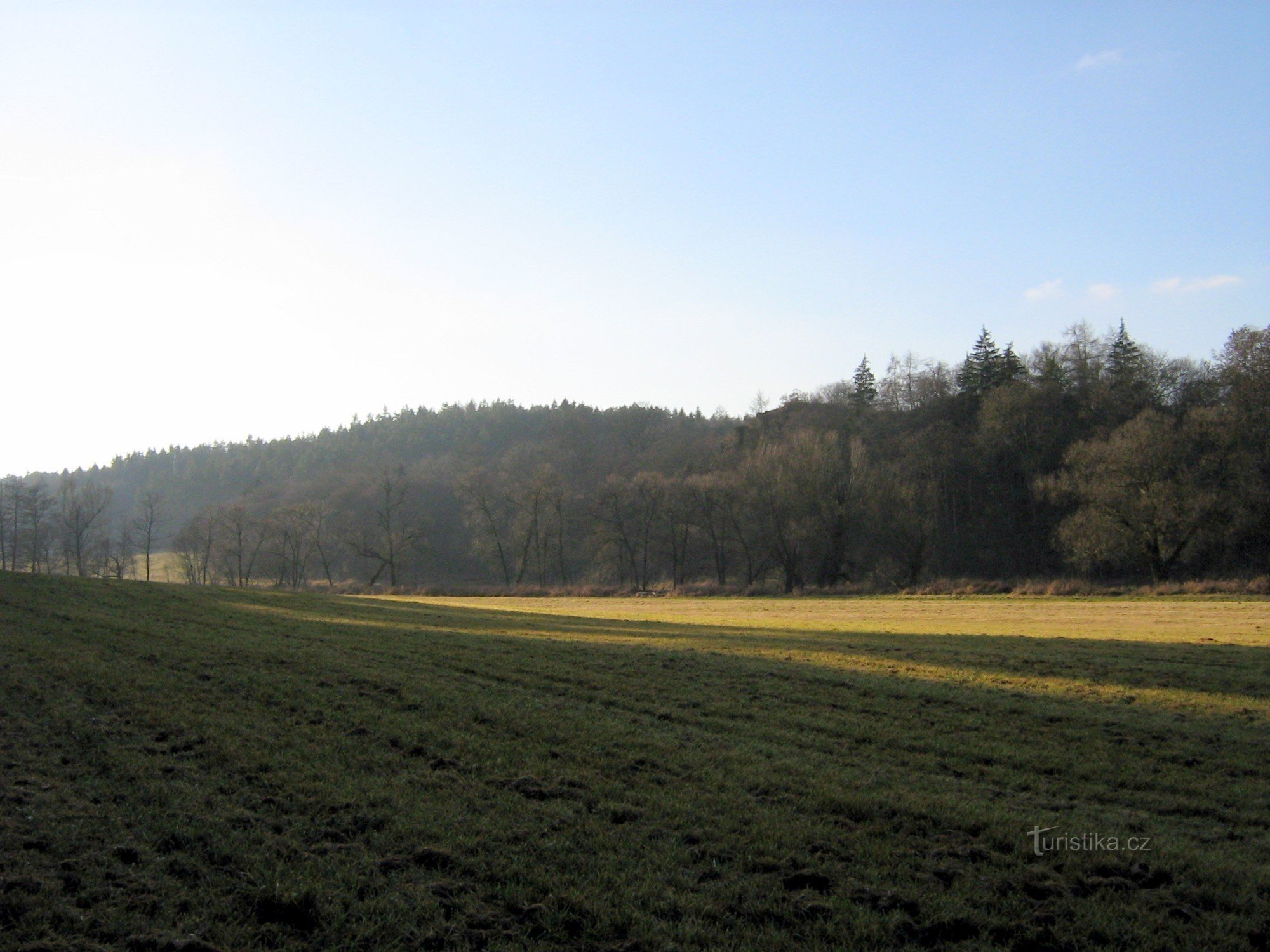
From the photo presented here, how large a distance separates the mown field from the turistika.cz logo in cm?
9

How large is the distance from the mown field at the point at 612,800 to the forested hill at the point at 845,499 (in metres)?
44.7

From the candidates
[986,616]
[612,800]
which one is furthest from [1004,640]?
[612,800]

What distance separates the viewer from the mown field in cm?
582

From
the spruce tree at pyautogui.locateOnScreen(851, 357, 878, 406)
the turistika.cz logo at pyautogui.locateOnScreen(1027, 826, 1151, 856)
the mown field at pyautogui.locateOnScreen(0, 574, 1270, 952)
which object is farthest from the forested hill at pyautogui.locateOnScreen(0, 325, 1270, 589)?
the turistika.cz logo at pyautogui.locateOnScreen(1027, 826, 1151, 856)

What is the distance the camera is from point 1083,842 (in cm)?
763

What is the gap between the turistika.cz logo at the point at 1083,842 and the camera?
745 centimetres

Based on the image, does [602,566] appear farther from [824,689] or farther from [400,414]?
[400,414]

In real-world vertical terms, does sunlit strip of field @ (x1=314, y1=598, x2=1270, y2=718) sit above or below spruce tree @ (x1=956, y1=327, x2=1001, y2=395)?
below

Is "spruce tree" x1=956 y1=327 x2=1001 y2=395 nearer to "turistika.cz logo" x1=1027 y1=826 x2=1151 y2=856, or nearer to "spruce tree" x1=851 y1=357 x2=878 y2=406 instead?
"spruce tree" x1=851 y1=357 x2=878 y2=406

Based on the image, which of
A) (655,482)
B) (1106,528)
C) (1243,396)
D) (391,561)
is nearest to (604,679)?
(1106,528)

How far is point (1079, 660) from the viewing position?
18672 mm

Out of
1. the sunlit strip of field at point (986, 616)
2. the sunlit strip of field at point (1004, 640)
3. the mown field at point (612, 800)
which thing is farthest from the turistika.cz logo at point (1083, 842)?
the sunlit strip of field at point (986, 616)

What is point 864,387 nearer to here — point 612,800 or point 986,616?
point 986,616

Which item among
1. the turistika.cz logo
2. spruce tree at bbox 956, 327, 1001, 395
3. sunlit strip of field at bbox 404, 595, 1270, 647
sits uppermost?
spruce tree at bbox 956, 327, 1001, 395
